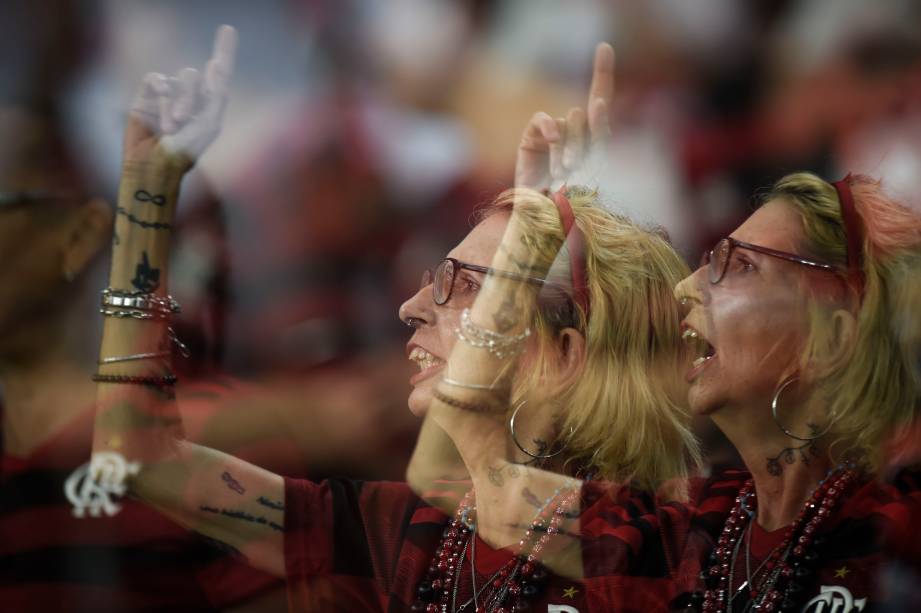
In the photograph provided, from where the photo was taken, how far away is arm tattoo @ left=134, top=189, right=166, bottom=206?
1622 mm

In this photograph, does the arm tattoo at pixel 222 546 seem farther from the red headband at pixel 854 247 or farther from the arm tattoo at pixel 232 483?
the red headband at pixel 854 247

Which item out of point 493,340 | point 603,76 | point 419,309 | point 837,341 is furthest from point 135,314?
point 837,341

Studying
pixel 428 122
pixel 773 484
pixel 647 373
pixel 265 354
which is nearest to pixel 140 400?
pixel 265 354

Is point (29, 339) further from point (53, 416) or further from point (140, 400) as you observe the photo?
point (140, 400)

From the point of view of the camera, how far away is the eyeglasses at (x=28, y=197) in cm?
175

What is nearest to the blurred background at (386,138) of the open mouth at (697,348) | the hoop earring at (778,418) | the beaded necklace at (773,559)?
the open mouth at (697,348)

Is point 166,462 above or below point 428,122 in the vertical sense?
below

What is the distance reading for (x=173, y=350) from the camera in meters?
1.64

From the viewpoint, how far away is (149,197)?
1623 millimetres

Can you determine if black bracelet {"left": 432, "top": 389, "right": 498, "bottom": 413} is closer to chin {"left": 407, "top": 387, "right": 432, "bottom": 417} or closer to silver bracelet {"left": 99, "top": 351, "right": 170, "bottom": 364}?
chin {"left": 407, "top": 387, "right": 432, "bottom": 417}

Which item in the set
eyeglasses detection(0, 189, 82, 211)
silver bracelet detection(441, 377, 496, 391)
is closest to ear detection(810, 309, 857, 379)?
silver bracelet detection(441, 377, 496, 391)

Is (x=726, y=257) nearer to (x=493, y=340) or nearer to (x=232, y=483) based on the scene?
(x=493, y=340)

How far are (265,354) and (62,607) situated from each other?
48 cm

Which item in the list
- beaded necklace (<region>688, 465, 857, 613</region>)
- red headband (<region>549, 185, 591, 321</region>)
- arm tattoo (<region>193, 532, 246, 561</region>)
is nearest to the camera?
beaded necklace (<region>688, 465, 857, 613</region>)
